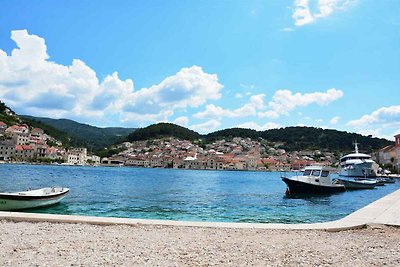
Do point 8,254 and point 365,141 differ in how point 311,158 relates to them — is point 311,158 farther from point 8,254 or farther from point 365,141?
point 8,254

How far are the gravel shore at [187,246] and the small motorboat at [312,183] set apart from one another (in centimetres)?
2410

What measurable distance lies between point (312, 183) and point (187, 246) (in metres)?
29.0

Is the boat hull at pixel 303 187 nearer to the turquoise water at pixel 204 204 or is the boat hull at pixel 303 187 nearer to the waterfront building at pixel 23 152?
the turquoise water at pixel 204 204

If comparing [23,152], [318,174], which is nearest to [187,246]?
[318,174]

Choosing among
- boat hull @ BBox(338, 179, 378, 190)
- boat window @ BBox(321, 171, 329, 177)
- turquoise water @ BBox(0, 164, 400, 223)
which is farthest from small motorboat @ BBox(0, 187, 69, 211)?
boat hull @ BBox(338, 179, 378, 190)

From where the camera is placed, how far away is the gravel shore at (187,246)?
5949mm

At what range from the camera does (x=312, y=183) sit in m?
33.8

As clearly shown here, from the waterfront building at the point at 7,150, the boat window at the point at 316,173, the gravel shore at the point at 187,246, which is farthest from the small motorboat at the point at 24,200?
the waterfront building at the point at 7,150

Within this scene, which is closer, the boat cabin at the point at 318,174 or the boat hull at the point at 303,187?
the boat hull at the point at 303,187

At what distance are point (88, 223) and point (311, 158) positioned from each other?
19246cm

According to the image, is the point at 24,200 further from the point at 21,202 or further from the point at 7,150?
the point at 7,150

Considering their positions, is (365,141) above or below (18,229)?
above

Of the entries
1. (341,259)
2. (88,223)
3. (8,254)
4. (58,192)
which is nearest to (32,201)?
(58,192)

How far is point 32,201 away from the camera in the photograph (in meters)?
18.1
